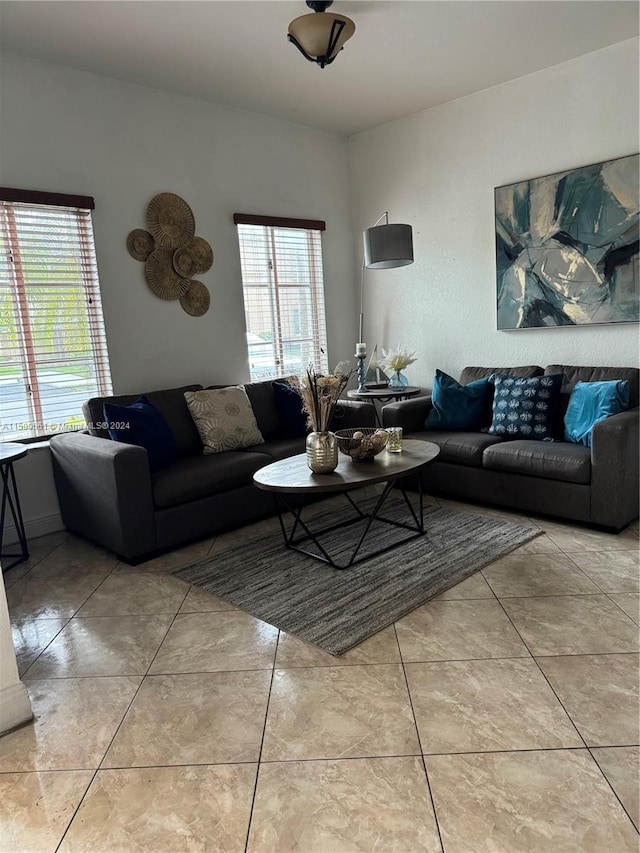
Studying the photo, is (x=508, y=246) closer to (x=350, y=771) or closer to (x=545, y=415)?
(x=545, y=415)

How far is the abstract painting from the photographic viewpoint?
151 inches

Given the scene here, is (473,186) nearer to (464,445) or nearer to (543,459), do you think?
(464,445)

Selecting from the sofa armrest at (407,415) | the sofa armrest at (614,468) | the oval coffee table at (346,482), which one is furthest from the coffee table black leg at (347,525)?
the sofa armrest at (614,468)

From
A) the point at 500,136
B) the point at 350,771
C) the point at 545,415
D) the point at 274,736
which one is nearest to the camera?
the point at 350,771

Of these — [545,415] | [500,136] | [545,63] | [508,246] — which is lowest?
[545,415]

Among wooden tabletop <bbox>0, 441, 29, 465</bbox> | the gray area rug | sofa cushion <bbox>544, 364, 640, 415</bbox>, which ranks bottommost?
the gray area rug

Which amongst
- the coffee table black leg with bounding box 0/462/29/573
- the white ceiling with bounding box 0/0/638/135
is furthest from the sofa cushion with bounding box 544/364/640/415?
the coffee table black leg with bounding box 0/462/29/573

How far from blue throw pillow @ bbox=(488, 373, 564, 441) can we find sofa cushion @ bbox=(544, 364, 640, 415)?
0.09 meters

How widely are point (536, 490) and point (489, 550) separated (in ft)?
2.00

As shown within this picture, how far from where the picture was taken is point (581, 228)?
4.01m

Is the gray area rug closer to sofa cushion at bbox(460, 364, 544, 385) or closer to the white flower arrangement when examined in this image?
sofa cushion at bbox(460, 364, 544, 385)

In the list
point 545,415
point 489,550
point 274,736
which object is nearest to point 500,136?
point 545,415

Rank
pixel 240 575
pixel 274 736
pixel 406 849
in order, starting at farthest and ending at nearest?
pixel 240 575, pixel 274 736, pixel 406 849

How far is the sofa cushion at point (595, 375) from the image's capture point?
3.73 m
